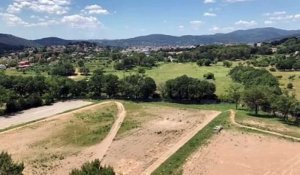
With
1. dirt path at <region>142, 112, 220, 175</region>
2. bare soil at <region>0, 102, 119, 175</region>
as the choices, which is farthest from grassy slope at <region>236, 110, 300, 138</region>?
bare soil at <region>0, 102, 119, 175</region>

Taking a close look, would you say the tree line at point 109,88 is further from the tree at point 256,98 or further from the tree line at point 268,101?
the tree at point 256,98

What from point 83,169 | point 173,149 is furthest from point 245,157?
point 83,169

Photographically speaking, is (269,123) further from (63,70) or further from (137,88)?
(63,70)

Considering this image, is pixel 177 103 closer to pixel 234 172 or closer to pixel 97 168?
pixel 234 172

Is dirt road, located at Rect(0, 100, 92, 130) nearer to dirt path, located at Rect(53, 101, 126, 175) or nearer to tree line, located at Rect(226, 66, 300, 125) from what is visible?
dirt path, located at Rect(53, 101, 126, 175)

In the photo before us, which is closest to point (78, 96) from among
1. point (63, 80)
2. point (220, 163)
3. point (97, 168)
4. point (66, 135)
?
point (63, 80)

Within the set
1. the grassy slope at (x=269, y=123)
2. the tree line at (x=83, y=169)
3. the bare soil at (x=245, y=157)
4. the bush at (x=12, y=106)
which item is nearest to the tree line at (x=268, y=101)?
the grassy slope at (x=269, y=123)
